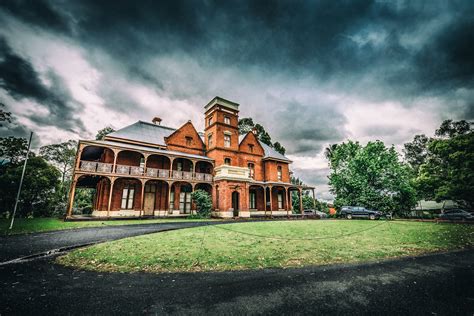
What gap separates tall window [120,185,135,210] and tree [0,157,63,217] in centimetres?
871

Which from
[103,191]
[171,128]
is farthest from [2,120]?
[171,128]

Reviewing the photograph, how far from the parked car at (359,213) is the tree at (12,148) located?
34234 millimetres

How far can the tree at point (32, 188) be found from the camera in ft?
63.0

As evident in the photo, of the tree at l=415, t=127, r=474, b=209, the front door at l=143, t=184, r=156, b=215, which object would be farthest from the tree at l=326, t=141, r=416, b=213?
the front door at l=143, t=184, r=156, b=215

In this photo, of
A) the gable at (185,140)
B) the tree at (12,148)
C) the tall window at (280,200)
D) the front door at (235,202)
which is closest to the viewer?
the tree at (12,148)

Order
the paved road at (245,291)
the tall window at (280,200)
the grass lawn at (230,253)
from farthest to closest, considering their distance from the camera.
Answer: the tall window at (280,200), the grass lawn at (230,253), the paved road at (245,291)

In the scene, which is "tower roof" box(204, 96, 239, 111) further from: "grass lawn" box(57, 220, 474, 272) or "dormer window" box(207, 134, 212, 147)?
"grass lawn" box(57, 220, 474, 272)

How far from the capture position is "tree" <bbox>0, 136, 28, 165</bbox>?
60.4 feet

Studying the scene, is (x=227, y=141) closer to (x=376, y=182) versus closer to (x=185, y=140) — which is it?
(x=185, y=140)

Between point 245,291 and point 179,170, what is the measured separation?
21254 millimetres

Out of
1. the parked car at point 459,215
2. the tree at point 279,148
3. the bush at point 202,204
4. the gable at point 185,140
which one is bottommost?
the parked car at point 459,215

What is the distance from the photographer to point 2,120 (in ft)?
51.7

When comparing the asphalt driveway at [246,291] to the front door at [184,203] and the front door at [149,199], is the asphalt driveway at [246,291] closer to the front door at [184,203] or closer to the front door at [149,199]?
the front door at [149,199]

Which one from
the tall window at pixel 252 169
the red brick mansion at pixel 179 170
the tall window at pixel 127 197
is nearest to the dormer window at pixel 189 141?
the red brick mansion at pixel 179 170
